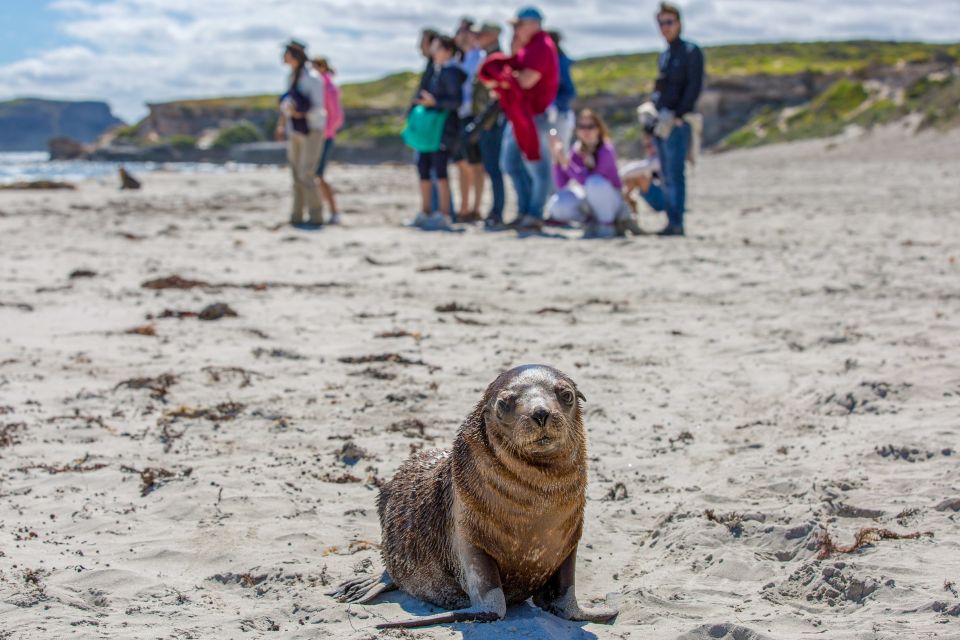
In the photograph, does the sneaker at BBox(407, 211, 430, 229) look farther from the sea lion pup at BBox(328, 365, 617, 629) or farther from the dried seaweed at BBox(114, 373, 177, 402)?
the sea lion pup at BBox(328, 365, 617, 629)

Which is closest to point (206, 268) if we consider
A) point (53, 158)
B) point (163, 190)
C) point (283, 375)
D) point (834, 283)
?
point (283, 375)

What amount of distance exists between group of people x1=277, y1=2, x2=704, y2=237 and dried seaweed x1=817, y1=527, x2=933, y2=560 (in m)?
7.82

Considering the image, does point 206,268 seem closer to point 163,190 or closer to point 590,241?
point 590,241

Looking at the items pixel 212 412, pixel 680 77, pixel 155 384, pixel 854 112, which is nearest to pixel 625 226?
pixel 680 77

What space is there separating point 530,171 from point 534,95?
3.33 feet

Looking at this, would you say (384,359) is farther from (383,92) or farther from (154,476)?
(383,92)

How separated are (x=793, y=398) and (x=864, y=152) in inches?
889

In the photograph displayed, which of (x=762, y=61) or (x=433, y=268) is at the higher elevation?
(x=762, y=61)

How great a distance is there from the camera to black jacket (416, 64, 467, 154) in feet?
41.1

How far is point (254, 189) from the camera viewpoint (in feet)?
73.4

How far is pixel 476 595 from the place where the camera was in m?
3.33

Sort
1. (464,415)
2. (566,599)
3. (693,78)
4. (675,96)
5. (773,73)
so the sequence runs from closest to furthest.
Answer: (566,599) < (464,415) < (693,78) < (675,96) < (773,73)

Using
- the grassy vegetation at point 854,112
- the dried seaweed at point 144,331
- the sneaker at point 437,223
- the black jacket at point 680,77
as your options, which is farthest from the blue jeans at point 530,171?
the grassy vegetation at point 854,112

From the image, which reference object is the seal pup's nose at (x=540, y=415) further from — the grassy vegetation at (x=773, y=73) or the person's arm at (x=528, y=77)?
the grassy vegetation at (x=773, y=73)
